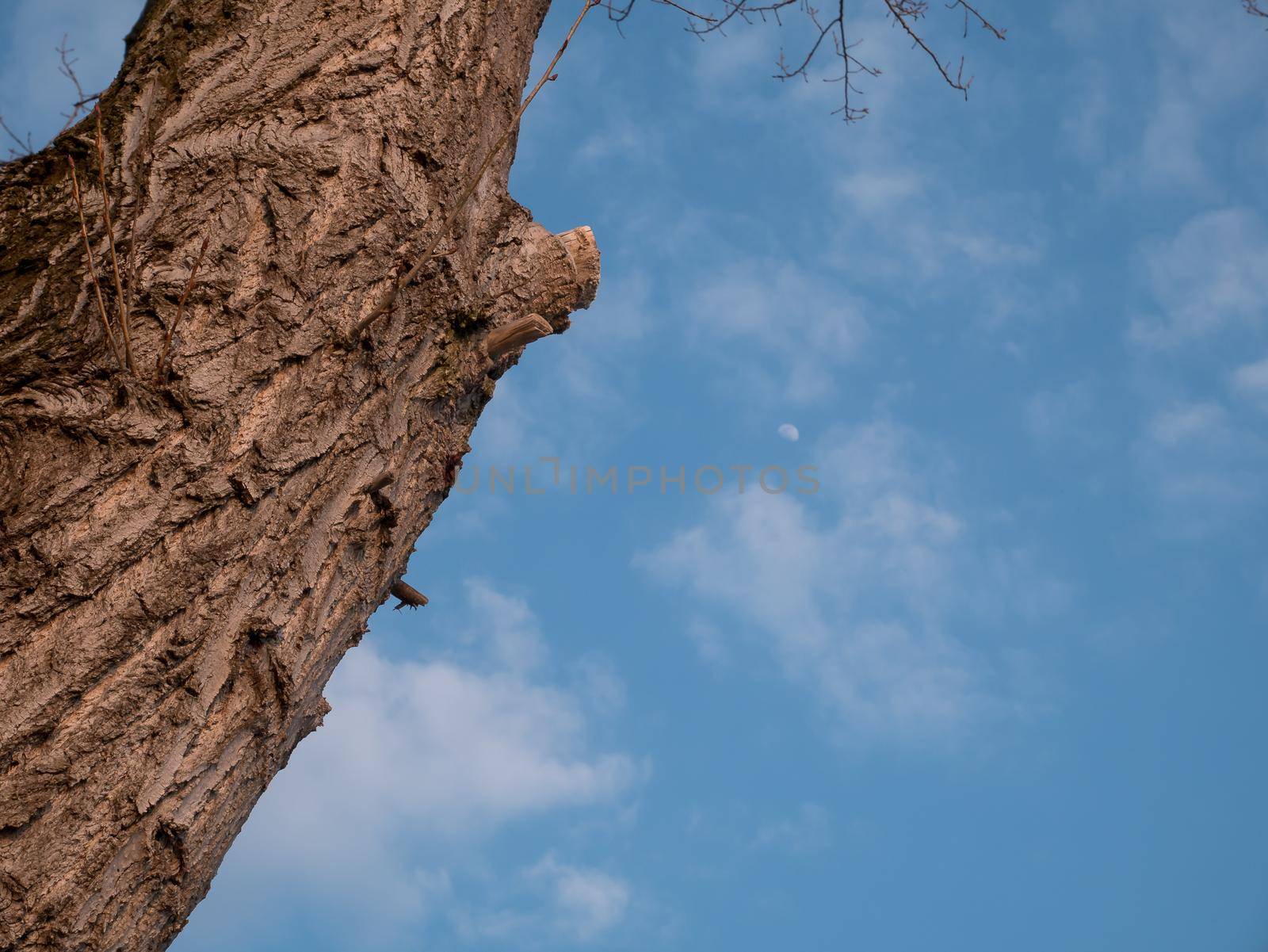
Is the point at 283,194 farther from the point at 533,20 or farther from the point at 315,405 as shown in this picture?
the point at 533,20

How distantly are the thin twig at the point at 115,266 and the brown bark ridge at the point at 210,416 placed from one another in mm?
18

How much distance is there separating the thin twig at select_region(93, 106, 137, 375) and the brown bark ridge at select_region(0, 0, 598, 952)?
2 centimetres

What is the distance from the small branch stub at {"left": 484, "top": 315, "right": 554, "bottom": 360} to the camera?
1.88 metres

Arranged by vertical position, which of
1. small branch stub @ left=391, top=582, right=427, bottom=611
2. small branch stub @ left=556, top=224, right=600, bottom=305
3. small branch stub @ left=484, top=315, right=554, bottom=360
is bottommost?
small branch stub @ left=391, top=582, right=427, bottom=611

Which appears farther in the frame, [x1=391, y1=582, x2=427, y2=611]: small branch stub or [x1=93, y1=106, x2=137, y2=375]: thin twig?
[x1=391, y1=582, x2=427, y2=611]: small branch stub

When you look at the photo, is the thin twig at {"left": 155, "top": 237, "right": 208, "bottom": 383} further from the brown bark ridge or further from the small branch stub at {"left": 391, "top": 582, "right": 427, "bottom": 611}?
the small branch stub at {"left": 391, "top": 582, "right": 427, "bottom": 611}

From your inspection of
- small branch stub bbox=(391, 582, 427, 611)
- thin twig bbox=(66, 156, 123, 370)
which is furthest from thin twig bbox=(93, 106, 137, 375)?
small branch stub bbox=(391, 582, 427, 611)

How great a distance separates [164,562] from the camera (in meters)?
1.33

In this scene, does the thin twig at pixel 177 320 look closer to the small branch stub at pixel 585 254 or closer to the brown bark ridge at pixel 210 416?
the brown bark ridge at pixel 210 416

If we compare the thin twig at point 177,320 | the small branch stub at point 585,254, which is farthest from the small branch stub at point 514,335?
the thin twig at point 177,320

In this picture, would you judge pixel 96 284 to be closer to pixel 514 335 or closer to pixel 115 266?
pixel 115 266

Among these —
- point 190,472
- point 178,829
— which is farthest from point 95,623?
point 178,829

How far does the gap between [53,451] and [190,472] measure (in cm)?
17

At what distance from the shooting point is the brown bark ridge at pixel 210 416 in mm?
1281
